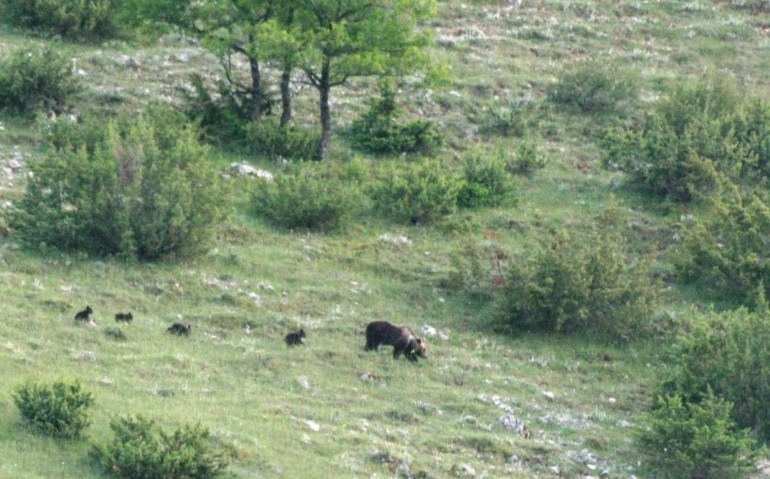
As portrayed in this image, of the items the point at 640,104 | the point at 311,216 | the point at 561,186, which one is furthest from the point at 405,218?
the point at 640,104

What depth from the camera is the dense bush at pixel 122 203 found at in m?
20.6

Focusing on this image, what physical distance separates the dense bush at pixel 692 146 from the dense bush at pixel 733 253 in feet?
7.67

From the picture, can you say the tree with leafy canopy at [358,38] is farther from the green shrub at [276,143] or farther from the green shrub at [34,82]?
the green shrub at [34,82]

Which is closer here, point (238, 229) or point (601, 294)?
point (601, 294)

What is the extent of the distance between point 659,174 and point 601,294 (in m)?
6.95

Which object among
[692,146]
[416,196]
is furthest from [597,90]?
[416,196]

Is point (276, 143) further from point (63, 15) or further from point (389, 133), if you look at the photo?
point (63, 15)

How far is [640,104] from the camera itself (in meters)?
32.2

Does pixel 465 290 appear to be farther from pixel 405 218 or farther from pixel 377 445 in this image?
pixel 377 445

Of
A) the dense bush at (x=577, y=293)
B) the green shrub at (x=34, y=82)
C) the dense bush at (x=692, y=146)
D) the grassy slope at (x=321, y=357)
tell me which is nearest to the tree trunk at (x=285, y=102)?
the grassy slope at (x=321, y=357)

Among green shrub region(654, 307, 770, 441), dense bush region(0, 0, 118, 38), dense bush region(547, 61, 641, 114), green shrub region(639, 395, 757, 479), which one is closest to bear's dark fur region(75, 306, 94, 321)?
green shrub region(639, 395, 757, 479)

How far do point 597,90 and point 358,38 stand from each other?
7.74 meters

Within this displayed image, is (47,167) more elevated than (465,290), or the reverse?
(47,167)

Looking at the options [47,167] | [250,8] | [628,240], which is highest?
[250,8]
